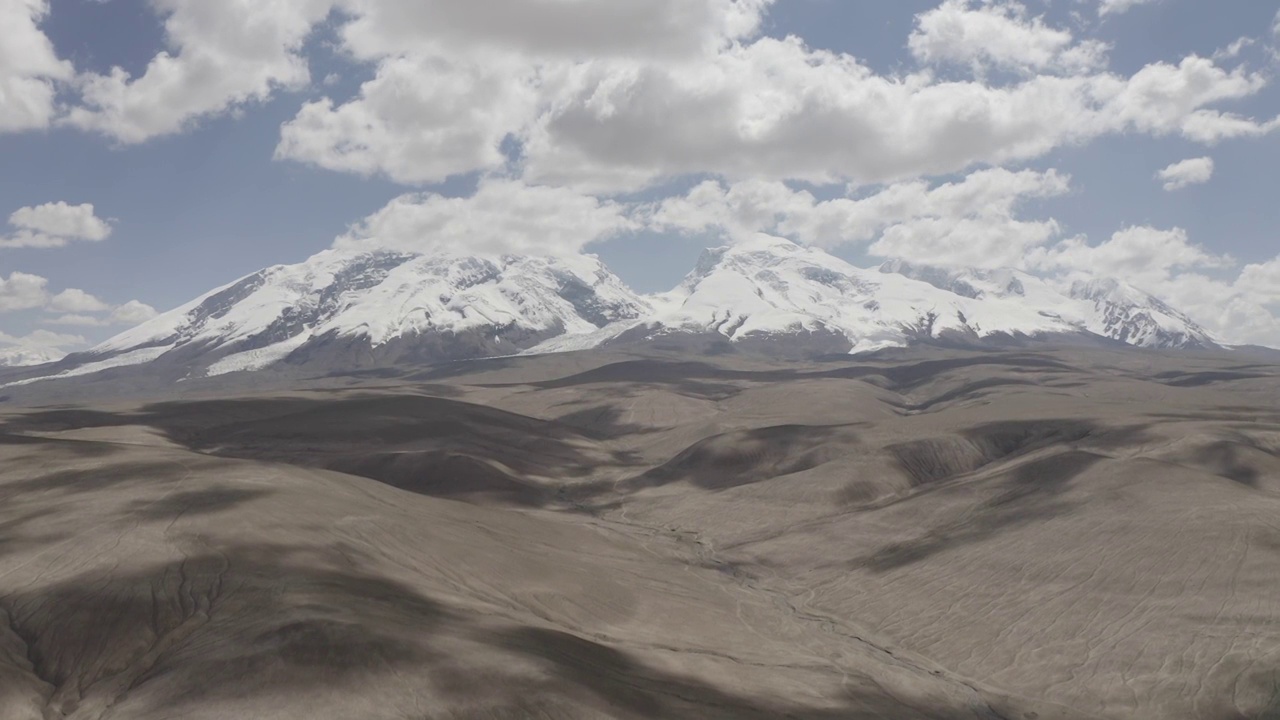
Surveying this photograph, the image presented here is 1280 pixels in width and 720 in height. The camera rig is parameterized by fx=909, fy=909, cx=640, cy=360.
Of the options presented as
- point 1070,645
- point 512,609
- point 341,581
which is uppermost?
point 341,581

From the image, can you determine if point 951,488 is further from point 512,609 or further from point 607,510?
point 512,609

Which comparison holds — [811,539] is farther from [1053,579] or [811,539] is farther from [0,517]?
[0,517]

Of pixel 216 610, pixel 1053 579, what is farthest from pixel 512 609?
pixel 1053 579

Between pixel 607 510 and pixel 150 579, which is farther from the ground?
pixel 150 579

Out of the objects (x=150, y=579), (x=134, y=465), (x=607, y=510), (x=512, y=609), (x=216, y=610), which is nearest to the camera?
(x=216, y=610)

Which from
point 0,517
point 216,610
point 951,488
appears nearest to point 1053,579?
point 951,488

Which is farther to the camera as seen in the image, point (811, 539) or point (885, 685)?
point (811, 539)

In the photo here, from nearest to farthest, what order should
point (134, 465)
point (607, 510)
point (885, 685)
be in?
1. point (885, 685)
2. point (134, 465)
3. point (607, 510)
